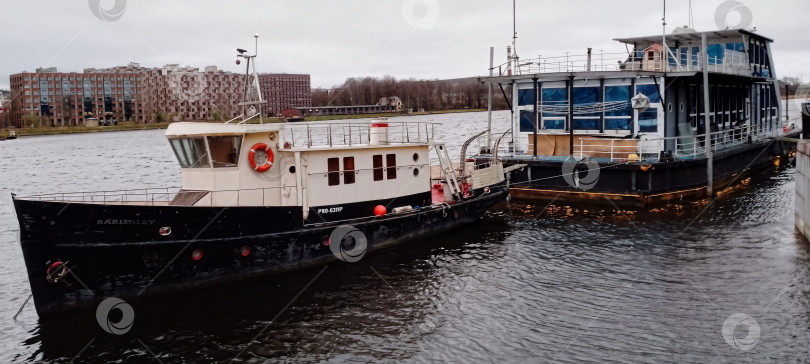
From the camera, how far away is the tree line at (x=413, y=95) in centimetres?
14788

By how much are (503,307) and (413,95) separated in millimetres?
151459

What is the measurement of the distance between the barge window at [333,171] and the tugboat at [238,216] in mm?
32

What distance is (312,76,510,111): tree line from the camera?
5822 inches

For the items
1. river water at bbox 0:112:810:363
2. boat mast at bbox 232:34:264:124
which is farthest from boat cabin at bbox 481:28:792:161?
boat mast at bbox 232:34:264:124

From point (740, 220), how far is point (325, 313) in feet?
53.7

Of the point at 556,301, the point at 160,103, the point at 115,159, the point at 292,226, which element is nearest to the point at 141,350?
the point at 292,226

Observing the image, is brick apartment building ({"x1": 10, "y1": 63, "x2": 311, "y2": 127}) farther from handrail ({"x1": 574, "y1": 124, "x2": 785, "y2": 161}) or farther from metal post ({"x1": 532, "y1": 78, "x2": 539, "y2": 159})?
handrail ({"x1": 574, "y1": 124, "x2": 785, "y2": 161})

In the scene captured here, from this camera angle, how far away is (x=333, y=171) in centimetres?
1950

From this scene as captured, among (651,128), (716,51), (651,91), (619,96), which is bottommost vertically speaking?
(651,128)

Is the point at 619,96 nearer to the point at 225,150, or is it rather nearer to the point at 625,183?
the point at 625,183

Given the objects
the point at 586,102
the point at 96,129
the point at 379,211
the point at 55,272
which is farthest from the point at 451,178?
the point at 96,129

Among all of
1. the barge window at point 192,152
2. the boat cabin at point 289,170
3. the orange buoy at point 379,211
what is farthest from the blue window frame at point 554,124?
the barge window at point 192,152

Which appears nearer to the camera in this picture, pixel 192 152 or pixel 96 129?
pixel 192 152

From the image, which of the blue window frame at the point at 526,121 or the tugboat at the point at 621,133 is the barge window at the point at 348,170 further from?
the blue window frame at the point at 526,121
